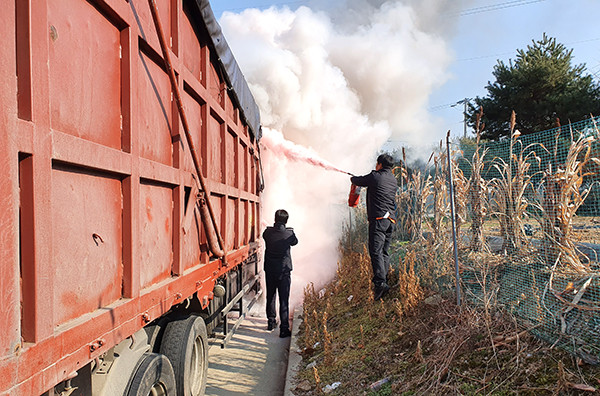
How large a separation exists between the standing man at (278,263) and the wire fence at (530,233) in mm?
1925

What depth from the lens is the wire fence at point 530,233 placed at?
3.09 meters

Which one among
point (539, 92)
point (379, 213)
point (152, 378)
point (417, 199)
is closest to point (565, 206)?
point (379, 213)

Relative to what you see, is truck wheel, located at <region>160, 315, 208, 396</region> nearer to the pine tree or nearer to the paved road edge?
the paved road edge

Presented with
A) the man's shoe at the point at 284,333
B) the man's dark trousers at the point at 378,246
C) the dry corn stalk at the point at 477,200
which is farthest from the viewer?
the man's shoe at the point at 284,333

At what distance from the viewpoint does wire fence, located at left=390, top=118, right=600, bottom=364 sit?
309 centimetres

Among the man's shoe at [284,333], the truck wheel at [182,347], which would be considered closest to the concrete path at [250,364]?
the man's shoe at [284,333]

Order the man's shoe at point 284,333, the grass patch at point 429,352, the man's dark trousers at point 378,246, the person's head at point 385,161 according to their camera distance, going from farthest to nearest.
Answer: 1. the man's shoe at point 284,333
2. the person's head at point 385,161
3. the man's dark trousers at point 378,246
4. the grass patch at point 429,352

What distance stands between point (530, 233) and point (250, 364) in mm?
3628

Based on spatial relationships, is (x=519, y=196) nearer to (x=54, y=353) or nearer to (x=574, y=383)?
(x=574, y=383)

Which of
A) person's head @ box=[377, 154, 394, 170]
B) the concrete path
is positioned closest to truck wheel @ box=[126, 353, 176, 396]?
the concrete path

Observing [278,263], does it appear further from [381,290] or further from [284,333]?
[381,290]

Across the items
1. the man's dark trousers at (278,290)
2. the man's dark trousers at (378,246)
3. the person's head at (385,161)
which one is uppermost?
the person's head at (385,161)

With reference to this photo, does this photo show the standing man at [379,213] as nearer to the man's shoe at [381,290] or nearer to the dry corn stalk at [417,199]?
the man's shoe at [381,290]

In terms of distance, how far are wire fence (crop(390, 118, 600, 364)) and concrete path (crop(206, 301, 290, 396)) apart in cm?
216
